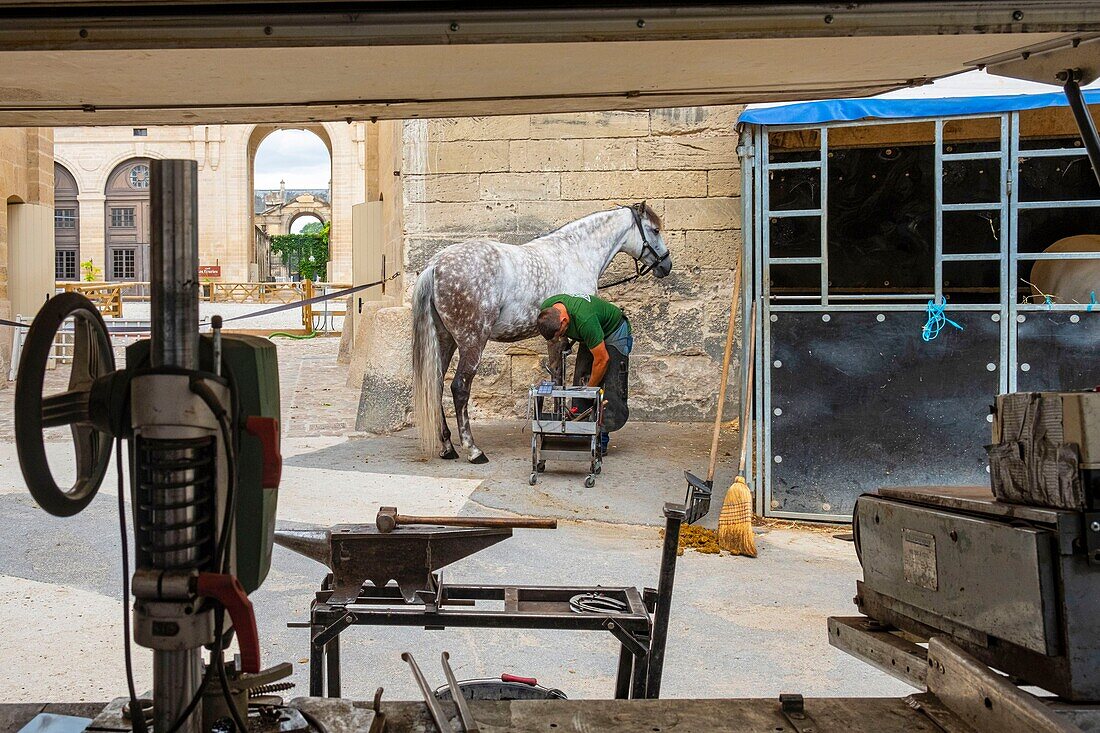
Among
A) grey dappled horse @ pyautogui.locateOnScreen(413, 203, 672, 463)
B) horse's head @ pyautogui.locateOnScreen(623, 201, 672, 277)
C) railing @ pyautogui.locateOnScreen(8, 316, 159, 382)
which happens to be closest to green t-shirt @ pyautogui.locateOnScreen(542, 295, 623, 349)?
grey dappled horse @ pyautogui.locateOnScreen(413, 203, 672, 463)

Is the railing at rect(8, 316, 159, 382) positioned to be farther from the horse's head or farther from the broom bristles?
the broom bristles

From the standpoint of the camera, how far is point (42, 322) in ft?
4.02

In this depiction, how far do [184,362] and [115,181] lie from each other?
5022 centimetres

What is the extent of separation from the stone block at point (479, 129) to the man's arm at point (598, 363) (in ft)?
10.7

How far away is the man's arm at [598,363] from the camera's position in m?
7.39

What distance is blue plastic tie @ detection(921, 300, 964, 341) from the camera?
5.98 metres

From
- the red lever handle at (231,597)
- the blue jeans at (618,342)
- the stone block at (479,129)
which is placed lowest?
the red lever handle at (231,597)

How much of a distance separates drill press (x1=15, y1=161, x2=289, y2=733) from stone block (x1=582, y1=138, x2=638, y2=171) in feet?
28.6

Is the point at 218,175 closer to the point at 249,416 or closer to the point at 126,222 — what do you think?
the point at 126,222

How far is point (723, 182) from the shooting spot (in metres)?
9.55

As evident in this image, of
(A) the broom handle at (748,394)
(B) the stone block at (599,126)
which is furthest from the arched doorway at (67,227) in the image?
(A) the broom handle at (748,394)

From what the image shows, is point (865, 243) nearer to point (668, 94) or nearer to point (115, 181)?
point (668, 94)

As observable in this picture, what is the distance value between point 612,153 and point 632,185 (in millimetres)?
392

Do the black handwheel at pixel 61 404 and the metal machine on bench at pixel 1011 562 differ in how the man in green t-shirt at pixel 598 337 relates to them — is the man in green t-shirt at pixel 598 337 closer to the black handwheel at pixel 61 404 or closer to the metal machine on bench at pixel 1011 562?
the metal machine on bench at pixel 1011 562
